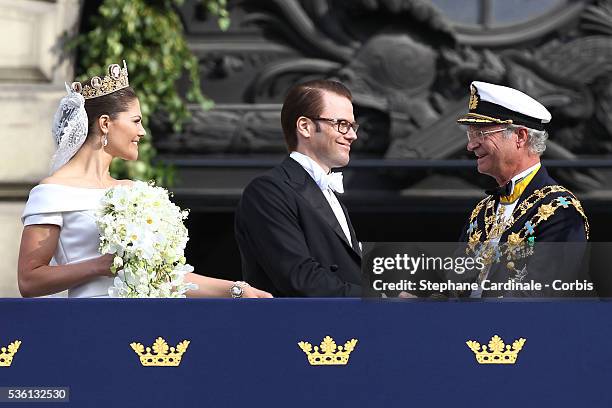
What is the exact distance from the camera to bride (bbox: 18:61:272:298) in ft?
12.5

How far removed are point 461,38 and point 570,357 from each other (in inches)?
167

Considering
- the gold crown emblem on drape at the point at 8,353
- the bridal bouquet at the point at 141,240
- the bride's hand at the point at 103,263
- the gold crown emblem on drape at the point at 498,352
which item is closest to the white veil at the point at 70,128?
the bridal bouquet at the point at 141,240

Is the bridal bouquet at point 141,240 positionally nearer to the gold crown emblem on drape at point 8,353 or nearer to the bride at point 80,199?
the bride at point 80,199

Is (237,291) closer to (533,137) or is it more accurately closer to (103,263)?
(103,263)

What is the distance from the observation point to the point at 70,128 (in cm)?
405

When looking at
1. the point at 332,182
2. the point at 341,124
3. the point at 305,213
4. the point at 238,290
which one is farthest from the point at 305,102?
the point at 238,290

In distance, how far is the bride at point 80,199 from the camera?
382 cm

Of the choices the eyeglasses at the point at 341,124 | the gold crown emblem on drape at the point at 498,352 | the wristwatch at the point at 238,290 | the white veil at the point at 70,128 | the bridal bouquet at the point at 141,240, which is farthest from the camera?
the eyeglasses at the point at 341,124

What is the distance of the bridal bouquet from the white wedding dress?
11 centimetres

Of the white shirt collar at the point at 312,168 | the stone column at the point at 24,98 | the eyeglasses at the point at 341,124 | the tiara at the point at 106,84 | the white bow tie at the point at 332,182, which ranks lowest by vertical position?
the stone column at the point at 24,98

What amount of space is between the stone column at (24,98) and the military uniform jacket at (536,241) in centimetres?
350

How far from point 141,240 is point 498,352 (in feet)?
3.65

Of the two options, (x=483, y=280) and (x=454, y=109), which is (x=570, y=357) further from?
(x=454, y=109)

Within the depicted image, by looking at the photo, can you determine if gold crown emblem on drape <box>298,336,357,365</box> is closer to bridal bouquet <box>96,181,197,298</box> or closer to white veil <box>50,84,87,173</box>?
bridal bouquet <box>96,181,197,298</box>
